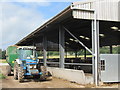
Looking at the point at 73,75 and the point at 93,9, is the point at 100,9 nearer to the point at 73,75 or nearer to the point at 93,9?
the point at 93,9

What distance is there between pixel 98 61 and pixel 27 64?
5.31 meters

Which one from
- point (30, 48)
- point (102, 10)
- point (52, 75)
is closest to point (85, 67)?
point (52, 75)

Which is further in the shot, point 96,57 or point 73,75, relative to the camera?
point 73,75

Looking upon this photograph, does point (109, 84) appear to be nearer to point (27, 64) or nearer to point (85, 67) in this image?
point (27, 64)

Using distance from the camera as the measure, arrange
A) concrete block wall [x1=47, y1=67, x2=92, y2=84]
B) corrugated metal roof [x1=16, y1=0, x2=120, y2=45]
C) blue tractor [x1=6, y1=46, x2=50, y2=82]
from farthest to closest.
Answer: blue tractor [x1=6, y1=46, x2=50, y2=82] < concrete block wall [x1=47, y1=67, x2=92, y2=84] < corrugated metal roof [x1=16, y1=0, x2=120, y2=45]

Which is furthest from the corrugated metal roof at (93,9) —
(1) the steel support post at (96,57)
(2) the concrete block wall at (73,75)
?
(2) the concrete block wall at (73,75)

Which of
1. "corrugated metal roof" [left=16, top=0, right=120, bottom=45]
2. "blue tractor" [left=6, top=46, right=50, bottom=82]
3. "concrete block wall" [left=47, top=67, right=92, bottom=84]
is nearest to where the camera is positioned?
"corrugated metal roof" [left=16, top=0, right=120, bottom=45]

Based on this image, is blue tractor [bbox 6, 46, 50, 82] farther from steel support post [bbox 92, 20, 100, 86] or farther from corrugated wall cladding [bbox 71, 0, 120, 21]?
corrugated wall cladding [bbox 71, 0, 120, 21]

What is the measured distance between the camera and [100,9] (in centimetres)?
1315

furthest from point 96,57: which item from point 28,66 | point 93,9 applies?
point 28,66

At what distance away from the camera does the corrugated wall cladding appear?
12.6 m

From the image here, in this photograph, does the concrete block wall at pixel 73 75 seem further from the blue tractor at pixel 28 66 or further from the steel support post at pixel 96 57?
the blue tractor at pixel 28 66

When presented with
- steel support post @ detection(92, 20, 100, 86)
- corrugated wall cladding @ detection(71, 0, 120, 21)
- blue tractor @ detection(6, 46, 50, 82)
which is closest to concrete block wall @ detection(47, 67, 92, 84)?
steel support post @ detection(92, 20, 100, 86)

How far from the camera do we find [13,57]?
19.4 meters
